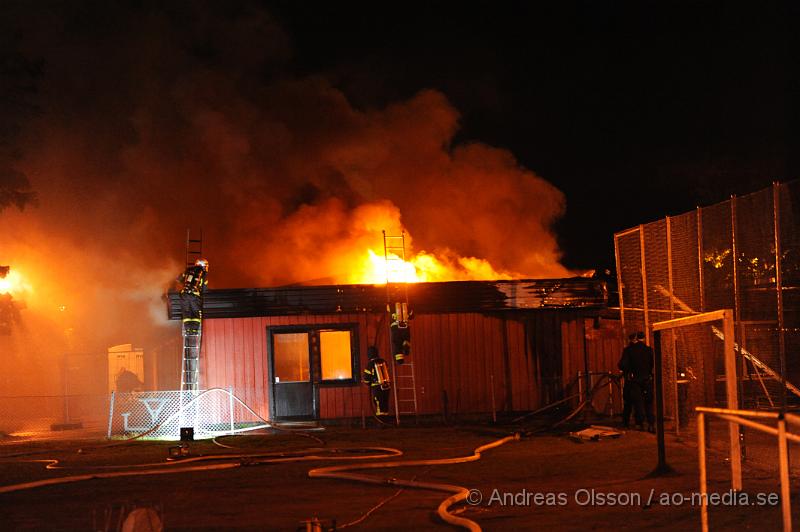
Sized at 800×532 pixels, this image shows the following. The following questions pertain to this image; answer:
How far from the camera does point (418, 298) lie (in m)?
18.4

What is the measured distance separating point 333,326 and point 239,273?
28.7 feet

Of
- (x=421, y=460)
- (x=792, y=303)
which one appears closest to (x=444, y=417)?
(x=421, y=460)

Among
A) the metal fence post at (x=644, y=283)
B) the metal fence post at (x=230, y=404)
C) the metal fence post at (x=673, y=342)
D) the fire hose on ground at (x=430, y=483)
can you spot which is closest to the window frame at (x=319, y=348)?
the metal fence post at (x=230, y=404)

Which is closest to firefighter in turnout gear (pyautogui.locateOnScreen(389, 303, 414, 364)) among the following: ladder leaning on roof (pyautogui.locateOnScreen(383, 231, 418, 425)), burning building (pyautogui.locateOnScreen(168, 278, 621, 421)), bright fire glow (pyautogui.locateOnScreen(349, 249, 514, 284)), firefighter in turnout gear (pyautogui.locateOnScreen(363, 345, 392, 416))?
ladder leaning on roof (pyautogui.locateOnScreen(383, 231, 418, 425))

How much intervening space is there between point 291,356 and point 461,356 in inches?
153

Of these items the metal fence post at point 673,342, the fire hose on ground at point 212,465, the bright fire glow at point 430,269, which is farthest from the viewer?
the bright fire glow at point 430,269

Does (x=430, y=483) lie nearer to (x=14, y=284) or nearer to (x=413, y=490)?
(x=413, y=490)

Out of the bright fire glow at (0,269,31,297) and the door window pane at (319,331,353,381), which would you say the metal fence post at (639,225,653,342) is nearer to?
the door window pane at (319,331,353,381)

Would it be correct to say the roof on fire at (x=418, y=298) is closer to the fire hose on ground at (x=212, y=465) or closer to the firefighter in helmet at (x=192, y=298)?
the firefighter in helmet at (x=192, y=298)

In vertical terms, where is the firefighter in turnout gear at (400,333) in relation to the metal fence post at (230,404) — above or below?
above

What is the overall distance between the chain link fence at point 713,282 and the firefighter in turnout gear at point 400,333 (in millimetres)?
4690

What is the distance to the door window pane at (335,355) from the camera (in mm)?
18406

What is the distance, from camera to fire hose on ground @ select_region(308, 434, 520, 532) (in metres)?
7.75

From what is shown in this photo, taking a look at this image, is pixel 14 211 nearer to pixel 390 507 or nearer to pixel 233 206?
pixel 233 206
